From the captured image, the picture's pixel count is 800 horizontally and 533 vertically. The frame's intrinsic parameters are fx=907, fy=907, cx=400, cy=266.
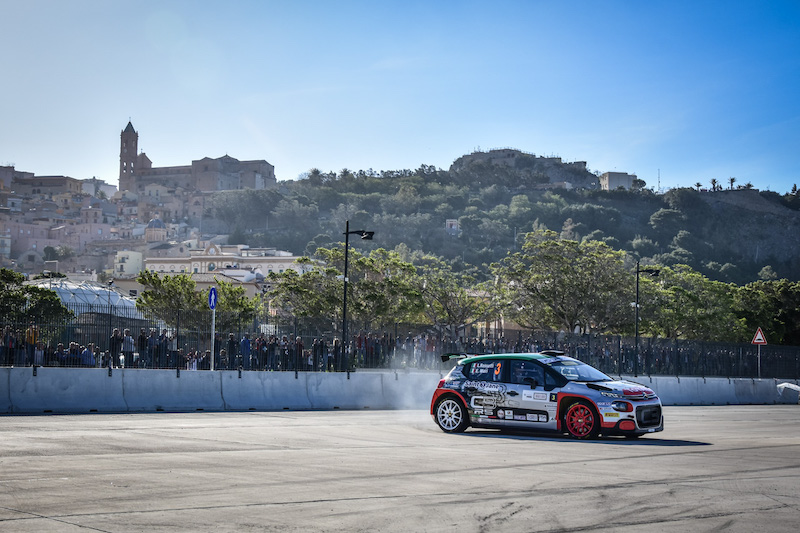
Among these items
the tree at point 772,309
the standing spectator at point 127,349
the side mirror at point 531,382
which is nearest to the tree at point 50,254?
the tree at point 772,309

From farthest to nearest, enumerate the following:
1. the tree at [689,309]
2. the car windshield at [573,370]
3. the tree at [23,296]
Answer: the tree at [689,309]
the tree at [23,296]
the car windshield at [573,370]

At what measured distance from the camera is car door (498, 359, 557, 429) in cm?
1504

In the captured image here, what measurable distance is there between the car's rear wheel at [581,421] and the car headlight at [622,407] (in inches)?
13.2

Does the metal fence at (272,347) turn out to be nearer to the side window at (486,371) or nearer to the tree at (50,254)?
the side window at (486,371)

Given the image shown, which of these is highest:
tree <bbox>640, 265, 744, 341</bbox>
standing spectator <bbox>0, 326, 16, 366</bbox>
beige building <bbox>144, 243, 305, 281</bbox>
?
beige building <bbox>144, 243, 305, 281</bbox>

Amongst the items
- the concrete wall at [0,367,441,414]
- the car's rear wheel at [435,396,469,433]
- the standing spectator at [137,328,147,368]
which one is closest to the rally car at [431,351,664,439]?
the car's rear wheel at [435,396,469,433]

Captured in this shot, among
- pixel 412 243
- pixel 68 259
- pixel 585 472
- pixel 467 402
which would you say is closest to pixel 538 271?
pixel 467 402

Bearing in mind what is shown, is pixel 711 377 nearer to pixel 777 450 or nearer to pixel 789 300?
pixel 777 450

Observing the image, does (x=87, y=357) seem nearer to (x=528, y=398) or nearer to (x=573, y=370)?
(x=528, y=398)

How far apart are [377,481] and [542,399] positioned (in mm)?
6515

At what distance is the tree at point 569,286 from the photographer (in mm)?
58500

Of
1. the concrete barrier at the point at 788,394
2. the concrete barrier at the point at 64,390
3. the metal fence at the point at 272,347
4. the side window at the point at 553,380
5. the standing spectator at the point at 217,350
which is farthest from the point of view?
the concrete barrier at the point at 788,394

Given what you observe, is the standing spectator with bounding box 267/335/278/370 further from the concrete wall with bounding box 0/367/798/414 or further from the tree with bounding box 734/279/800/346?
the tree with bounding box 734/279/800/346

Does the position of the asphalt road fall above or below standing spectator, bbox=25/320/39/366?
below
